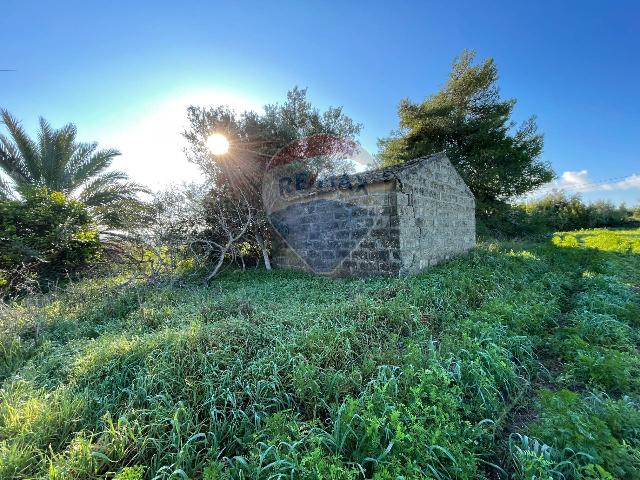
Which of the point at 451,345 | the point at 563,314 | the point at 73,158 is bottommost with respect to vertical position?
the point at 563,314

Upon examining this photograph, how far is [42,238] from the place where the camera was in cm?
814

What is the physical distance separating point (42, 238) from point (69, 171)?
3.35 m

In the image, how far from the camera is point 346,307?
4.20 m

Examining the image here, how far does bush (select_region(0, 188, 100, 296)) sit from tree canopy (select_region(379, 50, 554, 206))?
16.8m

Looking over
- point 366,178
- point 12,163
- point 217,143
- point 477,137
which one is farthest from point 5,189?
point 477,137

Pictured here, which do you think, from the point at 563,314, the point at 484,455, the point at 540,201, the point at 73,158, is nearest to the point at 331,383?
the point at 484,455

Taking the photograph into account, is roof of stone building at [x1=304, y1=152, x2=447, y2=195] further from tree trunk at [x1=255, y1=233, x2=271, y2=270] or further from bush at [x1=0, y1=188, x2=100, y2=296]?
bush at [x1=0, y1=188, x2=100, y2=296]

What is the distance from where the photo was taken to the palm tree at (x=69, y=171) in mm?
9508

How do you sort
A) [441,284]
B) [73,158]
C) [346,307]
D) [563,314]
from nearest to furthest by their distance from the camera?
[346,307] → [563,314] → [441,284] → [73,158]

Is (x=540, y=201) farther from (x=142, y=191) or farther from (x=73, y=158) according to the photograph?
(x=73, y=158)

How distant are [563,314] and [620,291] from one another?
171 centimetres

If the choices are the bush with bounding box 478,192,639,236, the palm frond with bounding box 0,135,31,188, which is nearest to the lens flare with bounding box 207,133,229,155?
the palm frond with bounding box 0,135,31,188

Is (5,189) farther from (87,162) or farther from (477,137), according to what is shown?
(477,137)

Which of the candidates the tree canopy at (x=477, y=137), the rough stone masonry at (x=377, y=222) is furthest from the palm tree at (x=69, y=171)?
the tree canopy at (x=477, y=137)
